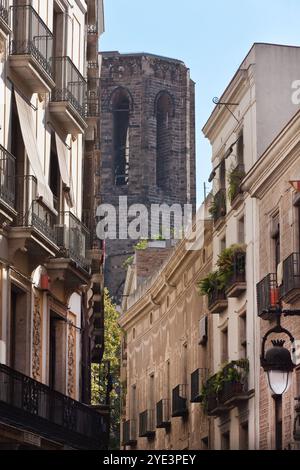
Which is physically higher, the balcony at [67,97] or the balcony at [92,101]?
the balcony at [92,101]

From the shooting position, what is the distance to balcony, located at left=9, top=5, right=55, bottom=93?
2698 centimetres

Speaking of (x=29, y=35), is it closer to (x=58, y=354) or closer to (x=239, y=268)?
(x=58, y=354)

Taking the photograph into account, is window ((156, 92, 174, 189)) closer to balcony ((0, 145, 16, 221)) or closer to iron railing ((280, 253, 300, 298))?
iron railing ((280, 253, 300, 298))

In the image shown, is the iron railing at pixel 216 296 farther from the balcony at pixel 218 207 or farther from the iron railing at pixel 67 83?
the iron railing at pixel 67 83

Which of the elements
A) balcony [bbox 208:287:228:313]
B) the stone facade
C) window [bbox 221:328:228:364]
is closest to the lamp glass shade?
balcony [bbox 208:287:228:313]

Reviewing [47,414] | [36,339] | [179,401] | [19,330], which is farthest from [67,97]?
[179,401]

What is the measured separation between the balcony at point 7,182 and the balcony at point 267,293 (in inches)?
287

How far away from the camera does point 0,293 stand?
26.4 meters

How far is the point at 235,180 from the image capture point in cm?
3775

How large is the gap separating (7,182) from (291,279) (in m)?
6.97

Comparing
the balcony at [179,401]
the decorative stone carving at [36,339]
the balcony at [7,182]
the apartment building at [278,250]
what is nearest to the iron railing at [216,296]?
the apartment building at [278,250]

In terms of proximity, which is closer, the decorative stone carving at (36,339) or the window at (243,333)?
the decorative stone carving at (36,339)

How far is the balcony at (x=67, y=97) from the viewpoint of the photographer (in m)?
29.9

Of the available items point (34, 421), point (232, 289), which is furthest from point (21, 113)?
point (232, 289)
